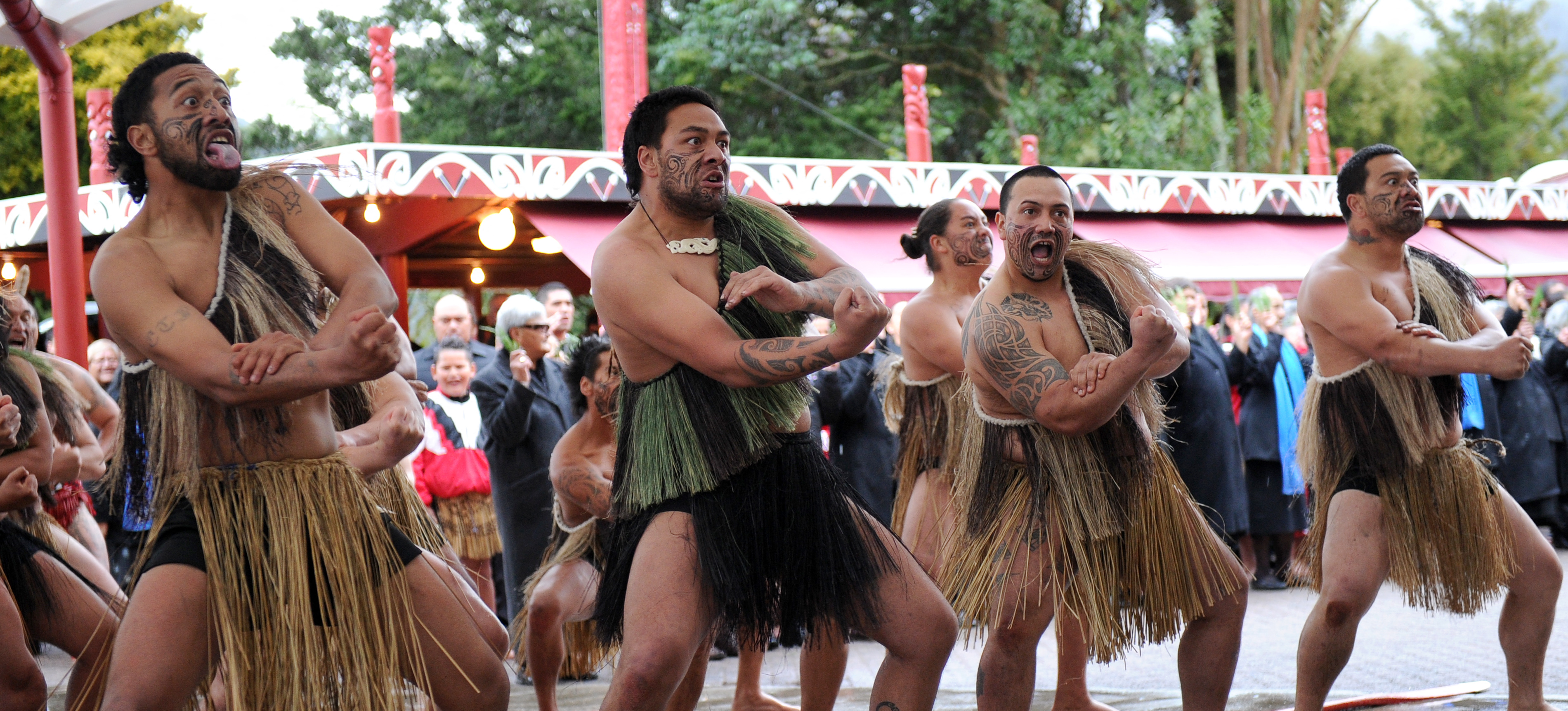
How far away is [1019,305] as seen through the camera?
3.72 m

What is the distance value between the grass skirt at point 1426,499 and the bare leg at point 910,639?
162 cm

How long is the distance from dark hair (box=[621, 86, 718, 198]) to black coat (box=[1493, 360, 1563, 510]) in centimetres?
761

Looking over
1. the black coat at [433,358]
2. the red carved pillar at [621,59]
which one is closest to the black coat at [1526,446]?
→ the black coat at [433,358]

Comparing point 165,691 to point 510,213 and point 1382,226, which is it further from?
point 510,213

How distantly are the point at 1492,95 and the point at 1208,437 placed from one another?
2799 centimetres

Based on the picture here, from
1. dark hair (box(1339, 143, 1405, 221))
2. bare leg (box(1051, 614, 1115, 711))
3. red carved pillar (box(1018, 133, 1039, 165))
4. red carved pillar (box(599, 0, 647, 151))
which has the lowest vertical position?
bare leg (box(1051, 614, 1115, 711))

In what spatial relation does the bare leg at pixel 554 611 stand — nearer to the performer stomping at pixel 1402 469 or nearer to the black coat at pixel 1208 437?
the performer stomping at pixel 1402 469

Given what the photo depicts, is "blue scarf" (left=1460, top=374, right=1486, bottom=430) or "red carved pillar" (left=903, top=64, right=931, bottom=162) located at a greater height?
"red carved pillar" (left=903, top=64, right=931, bottom=162)

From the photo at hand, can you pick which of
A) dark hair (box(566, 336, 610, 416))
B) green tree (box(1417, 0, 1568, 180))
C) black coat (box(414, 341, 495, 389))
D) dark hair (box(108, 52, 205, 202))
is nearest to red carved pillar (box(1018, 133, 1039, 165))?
black coat (box(414, 341, 495, 389))

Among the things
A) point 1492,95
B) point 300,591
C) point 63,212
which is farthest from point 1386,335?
point 1492,95

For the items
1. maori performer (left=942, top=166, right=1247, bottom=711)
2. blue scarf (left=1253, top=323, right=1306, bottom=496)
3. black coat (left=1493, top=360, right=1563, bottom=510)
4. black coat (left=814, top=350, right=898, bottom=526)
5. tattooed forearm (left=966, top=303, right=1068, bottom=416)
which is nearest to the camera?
tattooed forearm (left=966, top=303, right=1068, bottom=416)

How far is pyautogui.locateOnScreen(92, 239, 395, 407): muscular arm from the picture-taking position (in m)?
2.74

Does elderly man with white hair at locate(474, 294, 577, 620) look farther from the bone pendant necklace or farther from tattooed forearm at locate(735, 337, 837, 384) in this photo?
tattooed forearm at locate(735, 337, 837, 384)

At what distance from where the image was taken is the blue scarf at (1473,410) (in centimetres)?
830
